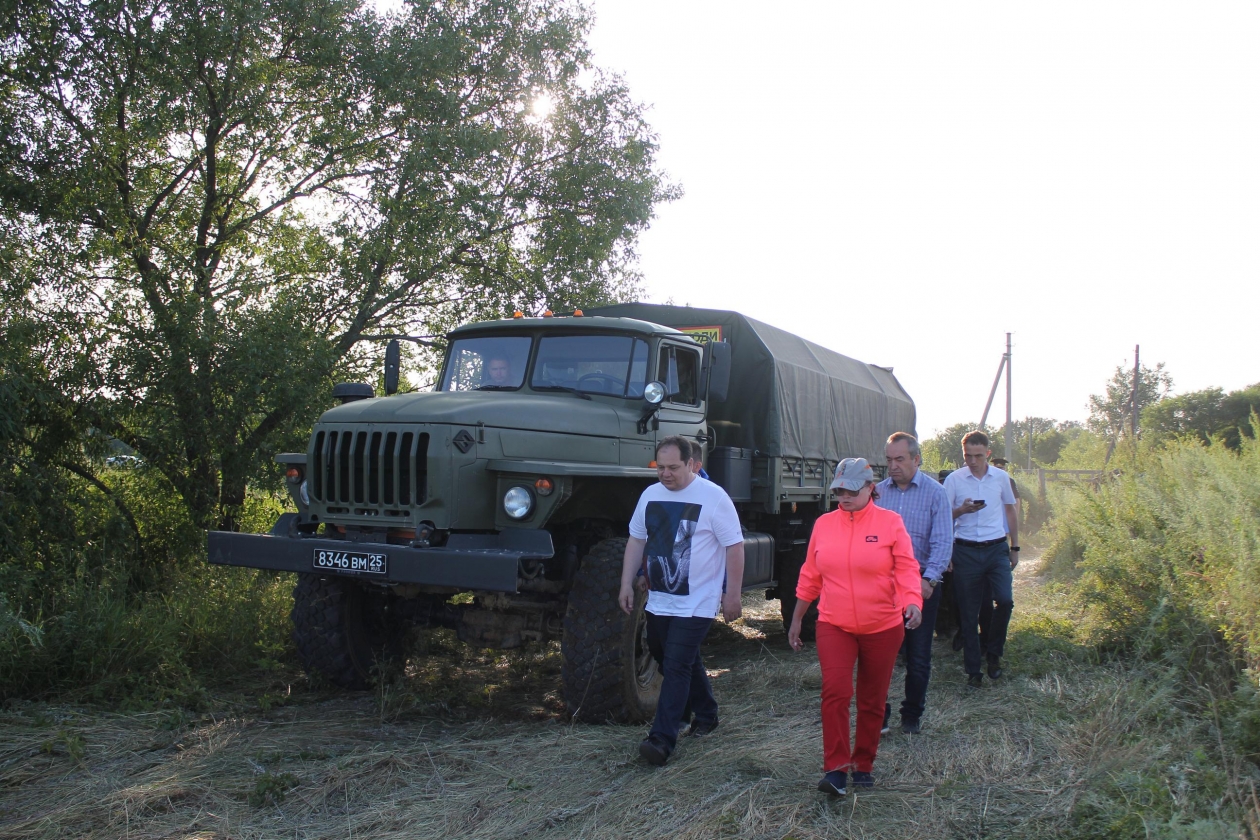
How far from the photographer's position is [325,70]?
11.6 meters

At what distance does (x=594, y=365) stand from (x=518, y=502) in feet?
5.24

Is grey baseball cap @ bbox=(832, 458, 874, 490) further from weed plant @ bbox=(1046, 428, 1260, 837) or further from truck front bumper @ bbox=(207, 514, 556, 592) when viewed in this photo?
truck front bumper @ bbox=(207, 514, 556, 592)

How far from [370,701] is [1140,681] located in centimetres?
486

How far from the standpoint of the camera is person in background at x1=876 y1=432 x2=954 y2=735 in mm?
5395

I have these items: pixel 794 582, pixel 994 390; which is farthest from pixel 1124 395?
pixel 794 582

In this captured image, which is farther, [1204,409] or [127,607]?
[1204,409]

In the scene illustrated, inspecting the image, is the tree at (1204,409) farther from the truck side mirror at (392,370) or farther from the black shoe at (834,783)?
the black shoe at (834,783)

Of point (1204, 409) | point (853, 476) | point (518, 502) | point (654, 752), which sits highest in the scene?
point (1204, 409)

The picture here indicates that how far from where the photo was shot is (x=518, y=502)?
5.61 meters

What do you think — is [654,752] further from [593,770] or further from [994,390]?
[994,390]

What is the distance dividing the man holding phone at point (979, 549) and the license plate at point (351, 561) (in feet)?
12.5

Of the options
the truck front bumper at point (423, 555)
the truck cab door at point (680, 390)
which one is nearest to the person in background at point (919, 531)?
the truck cab door at point (680, 390)

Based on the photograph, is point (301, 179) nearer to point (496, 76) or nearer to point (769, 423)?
point (496, 76)

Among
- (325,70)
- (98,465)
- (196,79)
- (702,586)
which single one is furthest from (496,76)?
(702,586)
